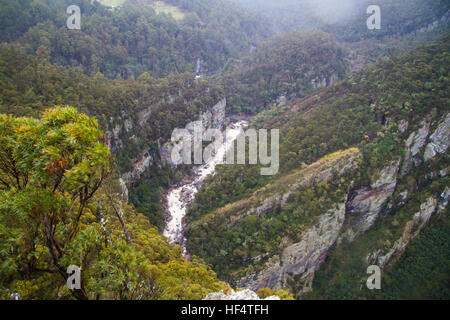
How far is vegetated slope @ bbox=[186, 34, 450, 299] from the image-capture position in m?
30.3

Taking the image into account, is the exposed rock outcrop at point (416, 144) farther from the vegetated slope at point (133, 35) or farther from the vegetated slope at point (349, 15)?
the vegetated slope at point (349, 15)

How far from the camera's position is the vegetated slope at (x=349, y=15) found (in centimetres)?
9009

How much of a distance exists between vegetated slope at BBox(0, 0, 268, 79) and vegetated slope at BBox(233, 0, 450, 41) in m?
26.5

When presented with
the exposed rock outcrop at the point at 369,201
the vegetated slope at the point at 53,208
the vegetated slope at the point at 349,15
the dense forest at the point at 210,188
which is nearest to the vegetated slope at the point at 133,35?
the dense forest at the point at 210,188

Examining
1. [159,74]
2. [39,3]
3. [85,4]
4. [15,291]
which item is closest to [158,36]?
[159,74]

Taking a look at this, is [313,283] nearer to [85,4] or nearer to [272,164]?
[272,164]

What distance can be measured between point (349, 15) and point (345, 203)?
123 metres

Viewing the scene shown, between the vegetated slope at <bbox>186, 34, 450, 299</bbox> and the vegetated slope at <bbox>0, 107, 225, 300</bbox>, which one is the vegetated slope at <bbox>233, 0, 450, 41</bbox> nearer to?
the vegetated slope at <bbox>186, 34, 450, 299</bbox>

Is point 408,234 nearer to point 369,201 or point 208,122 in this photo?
point 369,201

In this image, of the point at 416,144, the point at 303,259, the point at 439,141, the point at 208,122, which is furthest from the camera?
the point at 208,122

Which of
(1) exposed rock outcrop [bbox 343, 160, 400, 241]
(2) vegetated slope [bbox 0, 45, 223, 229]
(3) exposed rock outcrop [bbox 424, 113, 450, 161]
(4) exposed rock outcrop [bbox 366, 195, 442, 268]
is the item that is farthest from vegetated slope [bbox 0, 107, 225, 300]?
(3) exposed rock outcrop [bbox 424, 113, 450, 161]

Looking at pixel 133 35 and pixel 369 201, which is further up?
pixel 133 35

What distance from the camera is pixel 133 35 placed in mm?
89062

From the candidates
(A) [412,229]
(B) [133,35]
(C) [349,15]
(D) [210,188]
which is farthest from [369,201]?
(C) [349,15]
